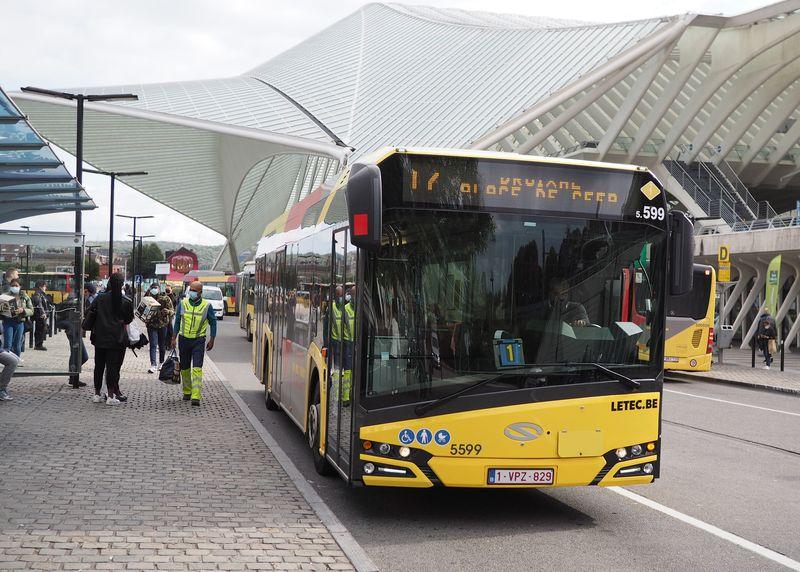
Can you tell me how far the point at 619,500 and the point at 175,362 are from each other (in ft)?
31.5

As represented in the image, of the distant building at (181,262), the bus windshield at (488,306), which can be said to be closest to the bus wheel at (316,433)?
the bus windshield at (488,306)

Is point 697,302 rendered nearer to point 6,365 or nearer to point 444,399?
point 6,365

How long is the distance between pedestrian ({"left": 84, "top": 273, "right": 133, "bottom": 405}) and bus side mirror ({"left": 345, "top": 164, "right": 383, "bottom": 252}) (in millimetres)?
6869

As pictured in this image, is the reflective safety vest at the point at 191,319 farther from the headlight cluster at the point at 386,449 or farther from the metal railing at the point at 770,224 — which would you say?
the metal railing at the point at 770,224

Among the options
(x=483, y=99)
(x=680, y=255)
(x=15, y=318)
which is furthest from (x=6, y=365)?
(x=483, y=99)

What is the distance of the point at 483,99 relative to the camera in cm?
4284

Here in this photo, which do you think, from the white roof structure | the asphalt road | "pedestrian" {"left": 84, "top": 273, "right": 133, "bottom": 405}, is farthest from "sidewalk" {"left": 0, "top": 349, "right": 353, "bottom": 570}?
the white roof structure

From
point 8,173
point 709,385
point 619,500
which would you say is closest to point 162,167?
point 709,385

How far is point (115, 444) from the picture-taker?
9188 mm

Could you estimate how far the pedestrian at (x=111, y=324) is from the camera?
12055mm

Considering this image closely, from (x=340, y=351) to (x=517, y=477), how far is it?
5.42 ft

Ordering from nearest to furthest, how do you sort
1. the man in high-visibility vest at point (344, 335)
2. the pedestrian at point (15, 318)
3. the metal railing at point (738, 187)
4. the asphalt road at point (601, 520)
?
the asphalt road at point (601, 520), the man in high-visibility vest at point (344, 335), the pedestrian at point (15, 318), the metal railing at point (738, 187)

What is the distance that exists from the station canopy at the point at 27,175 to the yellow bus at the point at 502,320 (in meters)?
4.01

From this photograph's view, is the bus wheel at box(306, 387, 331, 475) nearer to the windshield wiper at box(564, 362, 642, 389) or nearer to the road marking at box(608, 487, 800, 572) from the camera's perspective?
the road marking at box(608, 487, 800, 572)
